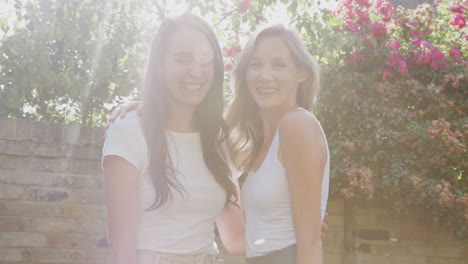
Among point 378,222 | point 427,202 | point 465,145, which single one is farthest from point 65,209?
point 465,145

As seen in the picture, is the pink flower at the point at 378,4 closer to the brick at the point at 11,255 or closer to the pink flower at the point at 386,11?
the pink flower at the point at 386,11

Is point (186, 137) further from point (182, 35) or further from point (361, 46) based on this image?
A: point (361, 46)

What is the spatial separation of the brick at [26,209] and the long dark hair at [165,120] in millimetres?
1856

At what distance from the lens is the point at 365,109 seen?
5.11 meters

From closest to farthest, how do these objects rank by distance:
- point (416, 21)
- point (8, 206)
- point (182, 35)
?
point (182, 35)
point (8, 206)
point (416, 21)

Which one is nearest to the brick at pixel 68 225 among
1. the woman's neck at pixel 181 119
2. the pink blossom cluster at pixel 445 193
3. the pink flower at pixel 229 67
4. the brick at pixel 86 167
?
the brick at pixel 86 167

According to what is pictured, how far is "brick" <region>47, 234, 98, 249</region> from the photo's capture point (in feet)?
12.5

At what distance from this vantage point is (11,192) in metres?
3.77

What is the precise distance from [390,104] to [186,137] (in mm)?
3414

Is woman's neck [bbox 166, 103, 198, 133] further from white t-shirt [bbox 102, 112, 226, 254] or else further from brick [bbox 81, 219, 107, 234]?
brick [bbox 81, 219, 107, 234]

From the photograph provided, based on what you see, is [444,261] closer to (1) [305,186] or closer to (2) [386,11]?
(2) [386,11]

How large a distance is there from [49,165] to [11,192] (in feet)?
1.10

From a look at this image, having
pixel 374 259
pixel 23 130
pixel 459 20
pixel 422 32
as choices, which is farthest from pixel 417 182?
pixel 23 130

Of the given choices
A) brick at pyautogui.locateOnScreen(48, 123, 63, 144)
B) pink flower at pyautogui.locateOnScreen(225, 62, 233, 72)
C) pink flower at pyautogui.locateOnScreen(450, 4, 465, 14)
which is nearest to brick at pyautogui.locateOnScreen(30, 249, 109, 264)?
brick at pyautogui.locateOnScreen(48, 123, 63, 144)
